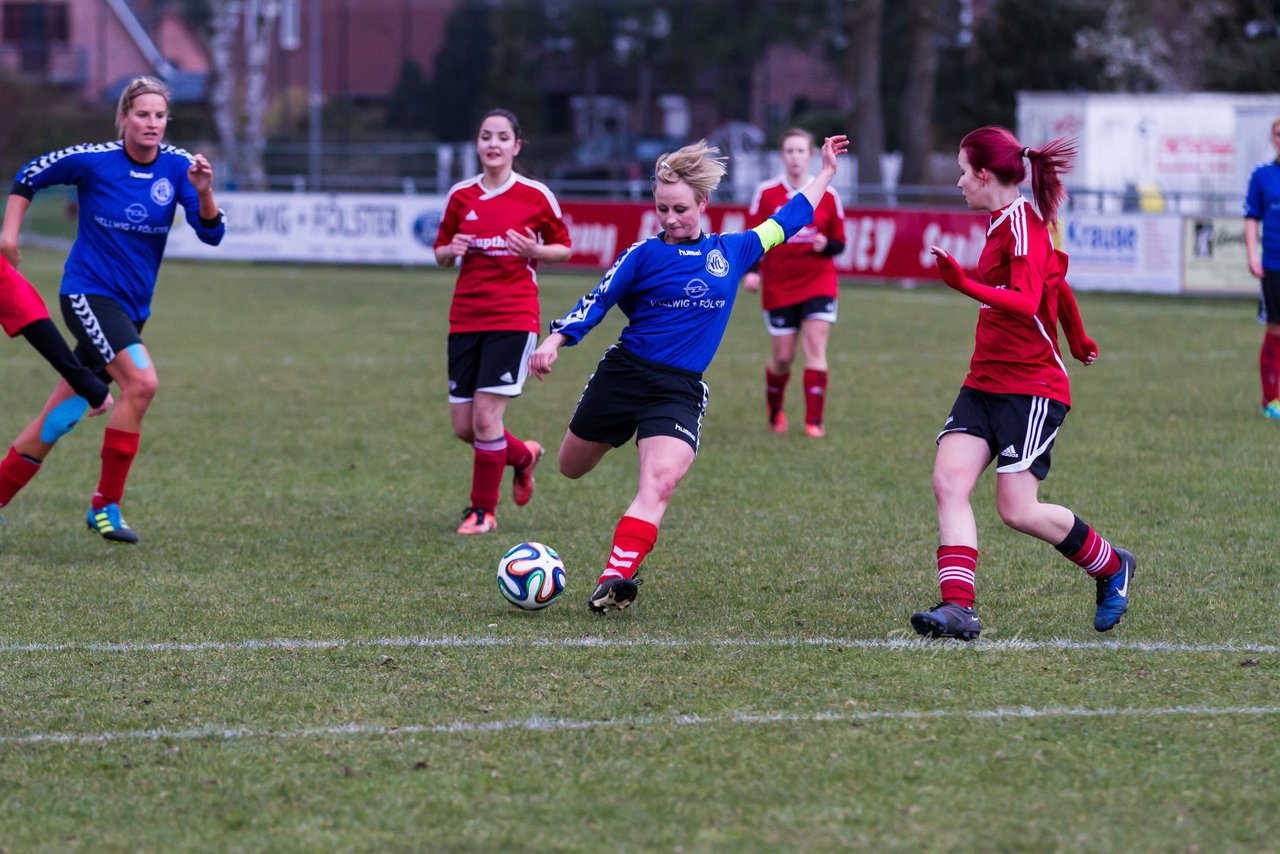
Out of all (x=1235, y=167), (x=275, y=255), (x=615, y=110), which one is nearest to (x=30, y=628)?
(x=275, y=255)

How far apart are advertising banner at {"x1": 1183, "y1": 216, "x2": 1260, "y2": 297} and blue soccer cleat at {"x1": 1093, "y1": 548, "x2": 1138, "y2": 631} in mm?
16088

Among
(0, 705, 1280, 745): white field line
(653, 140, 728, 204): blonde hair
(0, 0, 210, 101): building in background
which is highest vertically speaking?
(0, 0, 210, 101): building in background

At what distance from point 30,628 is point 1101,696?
3708 mm

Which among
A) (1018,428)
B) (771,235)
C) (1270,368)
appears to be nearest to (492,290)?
(771,235)

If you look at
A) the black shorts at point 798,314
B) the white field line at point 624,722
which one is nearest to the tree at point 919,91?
the black shorts at point 798,314

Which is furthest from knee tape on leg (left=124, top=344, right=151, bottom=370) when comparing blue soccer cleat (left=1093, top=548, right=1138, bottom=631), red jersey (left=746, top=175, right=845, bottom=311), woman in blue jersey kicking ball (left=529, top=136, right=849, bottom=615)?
red jersey (left=746, top=175, right=845, bottom=311)

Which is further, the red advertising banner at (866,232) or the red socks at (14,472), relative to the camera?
the red advertising banner at (866,232)

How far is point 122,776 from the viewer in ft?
14.2

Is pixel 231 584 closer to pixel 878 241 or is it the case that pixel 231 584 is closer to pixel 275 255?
pixel 878 241

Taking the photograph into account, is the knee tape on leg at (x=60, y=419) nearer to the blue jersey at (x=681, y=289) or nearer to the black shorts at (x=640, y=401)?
the black shorts at (x=640, y=401)

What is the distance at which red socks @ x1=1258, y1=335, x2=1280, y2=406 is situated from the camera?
11.2 m

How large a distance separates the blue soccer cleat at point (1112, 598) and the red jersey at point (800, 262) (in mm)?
5306

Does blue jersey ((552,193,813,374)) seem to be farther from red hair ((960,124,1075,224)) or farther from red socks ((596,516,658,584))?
red hair ((960,124,1075,224))

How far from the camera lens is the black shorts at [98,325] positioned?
744 centimetres
